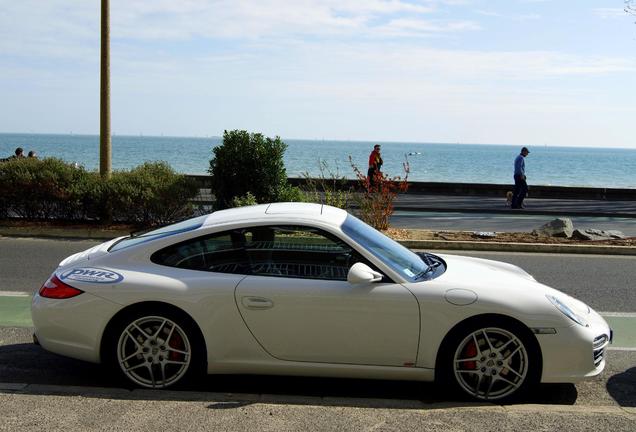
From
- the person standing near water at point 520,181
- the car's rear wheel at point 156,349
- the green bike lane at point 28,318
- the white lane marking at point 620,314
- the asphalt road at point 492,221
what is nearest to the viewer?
the car's rear wheel at point 156,349

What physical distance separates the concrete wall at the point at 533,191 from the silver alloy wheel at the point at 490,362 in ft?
77.1

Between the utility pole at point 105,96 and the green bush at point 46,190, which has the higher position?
the utility pole at point 105,96

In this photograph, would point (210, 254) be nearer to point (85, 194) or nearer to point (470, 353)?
point (470, 353)

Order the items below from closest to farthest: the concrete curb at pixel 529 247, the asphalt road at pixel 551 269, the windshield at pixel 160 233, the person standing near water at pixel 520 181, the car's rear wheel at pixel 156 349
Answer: the car's rear wheel at pixel 156 349 < the windshield at pixel 160 233 < the asphalt road at pixel 551 269 < the concrete curb at pixel 529 247 < the person standing near water at pixel 520 181

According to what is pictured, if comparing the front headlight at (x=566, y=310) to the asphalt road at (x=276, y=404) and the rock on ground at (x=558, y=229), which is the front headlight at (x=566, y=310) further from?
the rock on ground at (x=558, y=229)

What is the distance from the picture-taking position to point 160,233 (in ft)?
19.3

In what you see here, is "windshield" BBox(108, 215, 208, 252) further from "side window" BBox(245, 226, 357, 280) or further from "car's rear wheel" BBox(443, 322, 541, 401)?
"car's rear wheel" BBox(443, 322, 541, 401)

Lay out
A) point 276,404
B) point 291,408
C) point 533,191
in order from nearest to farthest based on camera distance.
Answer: point 291,408 → point 276,404 → point 533,191

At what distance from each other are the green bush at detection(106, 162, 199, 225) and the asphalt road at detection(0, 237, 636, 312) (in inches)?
49.0

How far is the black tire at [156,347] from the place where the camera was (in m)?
5.30

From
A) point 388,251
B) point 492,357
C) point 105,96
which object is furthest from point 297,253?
point 105,96

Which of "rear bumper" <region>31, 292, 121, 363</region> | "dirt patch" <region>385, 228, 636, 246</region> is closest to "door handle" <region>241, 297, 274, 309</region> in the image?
"rear bumper" <region>31, 292, 121, 363</region>

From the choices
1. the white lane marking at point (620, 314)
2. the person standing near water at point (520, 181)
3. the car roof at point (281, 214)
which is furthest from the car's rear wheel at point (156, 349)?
the person standing near water at point (520, 181)

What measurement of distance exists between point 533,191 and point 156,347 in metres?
25.8
